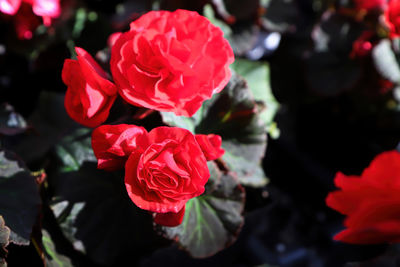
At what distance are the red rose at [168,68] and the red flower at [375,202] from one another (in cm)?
21

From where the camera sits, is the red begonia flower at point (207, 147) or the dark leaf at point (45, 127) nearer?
the red begonia flower at point (207, 147)

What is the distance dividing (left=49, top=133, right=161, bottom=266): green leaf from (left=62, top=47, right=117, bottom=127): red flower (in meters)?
0.17

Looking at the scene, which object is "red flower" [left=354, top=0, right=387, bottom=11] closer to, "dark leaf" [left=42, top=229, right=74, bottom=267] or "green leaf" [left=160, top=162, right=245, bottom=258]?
"green leaf" [left=160, top=162, right=245, bottom=258]

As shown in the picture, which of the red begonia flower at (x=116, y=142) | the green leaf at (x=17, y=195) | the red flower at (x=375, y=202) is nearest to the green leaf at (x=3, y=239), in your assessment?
the green leaf at (x=17, y=195)

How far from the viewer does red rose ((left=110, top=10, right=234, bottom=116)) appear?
1.52 ft

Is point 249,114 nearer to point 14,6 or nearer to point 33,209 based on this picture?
point 33,209

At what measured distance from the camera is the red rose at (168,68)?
46 centimetres

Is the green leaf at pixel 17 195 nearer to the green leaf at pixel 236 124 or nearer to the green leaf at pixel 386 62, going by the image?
the green leaf at pixel 236 124

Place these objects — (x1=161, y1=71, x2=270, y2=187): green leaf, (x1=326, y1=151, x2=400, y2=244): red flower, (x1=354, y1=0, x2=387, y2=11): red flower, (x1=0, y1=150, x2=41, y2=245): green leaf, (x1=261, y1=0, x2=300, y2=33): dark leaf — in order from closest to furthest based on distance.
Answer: (x1=326, y1=151, x2=400, y2=244): red flower → (x1=0, y1=150, x2=41, y2=245): green leaf → (x1=161, y1=71, x2=270, y2=187): green leaf → (x1=354, y1=0, x2=387, y2=11): red flower → (x1=261, y1=0, x2=300, y2=33): dark leaf

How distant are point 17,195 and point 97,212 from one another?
5.3 inches

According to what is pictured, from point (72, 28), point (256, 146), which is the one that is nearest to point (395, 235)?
point (256, 146)

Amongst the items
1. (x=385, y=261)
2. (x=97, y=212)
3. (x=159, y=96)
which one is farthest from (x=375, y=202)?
(x=97, y=212)

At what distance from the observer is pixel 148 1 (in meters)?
0.92

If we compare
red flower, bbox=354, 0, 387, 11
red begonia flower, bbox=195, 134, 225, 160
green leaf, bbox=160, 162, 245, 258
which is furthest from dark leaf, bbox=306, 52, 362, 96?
red begonia flower, bbox=195, 134, 225, 160
